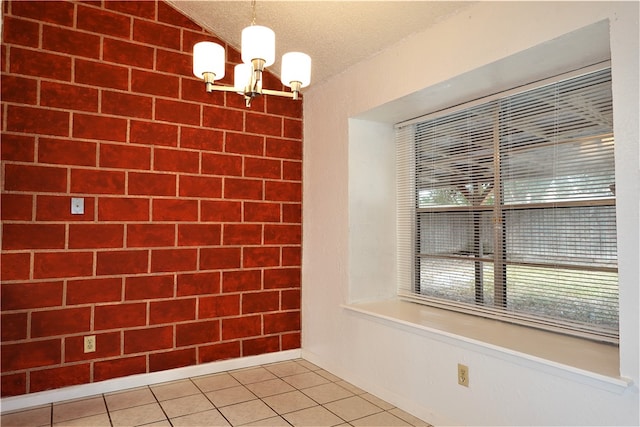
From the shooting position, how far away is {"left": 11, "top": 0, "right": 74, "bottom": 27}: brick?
256cm

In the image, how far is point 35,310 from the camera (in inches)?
101

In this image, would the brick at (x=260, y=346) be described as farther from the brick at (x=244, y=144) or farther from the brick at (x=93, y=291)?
the brick at (x=244, y=144)

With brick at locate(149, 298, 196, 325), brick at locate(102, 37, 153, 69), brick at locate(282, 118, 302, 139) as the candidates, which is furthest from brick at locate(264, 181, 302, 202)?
brick at locate(102, 37, 153, 69)

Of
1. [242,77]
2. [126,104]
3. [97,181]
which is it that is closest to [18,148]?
[97,181]

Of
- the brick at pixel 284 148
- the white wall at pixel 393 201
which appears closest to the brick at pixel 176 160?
the brick at pixel 284 148

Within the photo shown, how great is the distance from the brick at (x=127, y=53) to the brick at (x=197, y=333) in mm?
1893

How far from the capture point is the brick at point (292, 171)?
3478 millimetres

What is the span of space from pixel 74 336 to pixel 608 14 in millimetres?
3309

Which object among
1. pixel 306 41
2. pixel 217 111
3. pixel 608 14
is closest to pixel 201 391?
pixel 217 111

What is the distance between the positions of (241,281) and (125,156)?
1.24 m

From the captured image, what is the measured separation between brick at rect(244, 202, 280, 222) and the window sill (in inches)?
43.0

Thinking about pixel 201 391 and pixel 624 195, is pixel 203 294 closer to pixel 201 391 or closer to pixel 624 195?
pixel 201 391

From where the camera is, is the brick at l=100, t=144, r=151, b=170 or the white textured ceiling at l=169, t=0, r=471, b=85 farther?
the brick at l=100, t=144, r=151, b=170

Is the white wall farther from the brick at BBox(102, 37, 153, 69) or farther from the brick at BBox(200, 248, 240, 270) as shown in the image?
the brick at BBox(102, 37, 153, 69)
